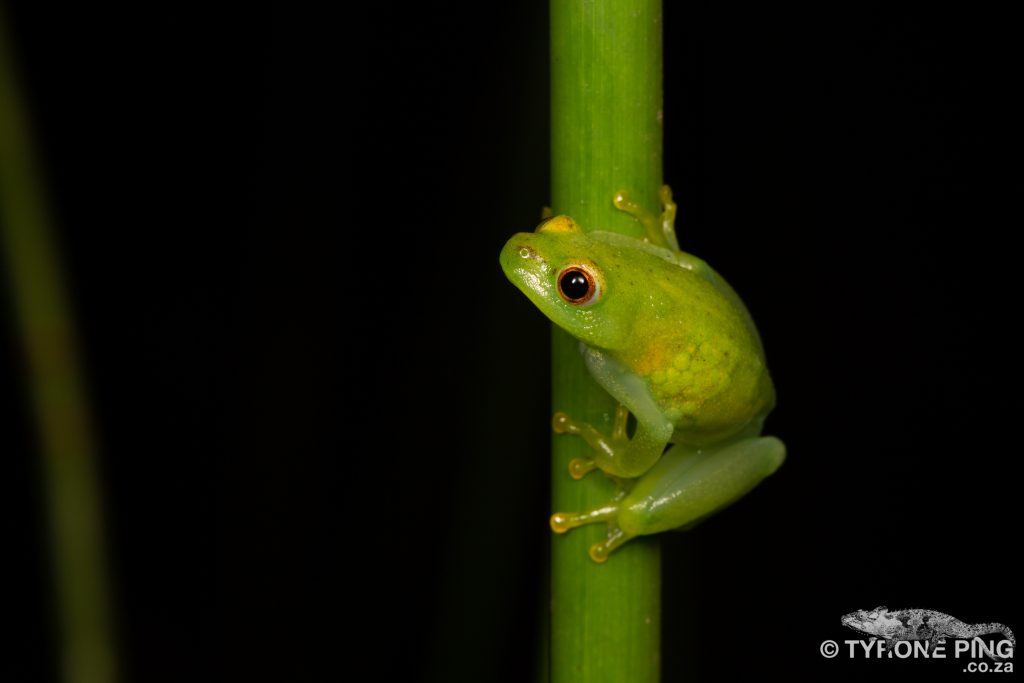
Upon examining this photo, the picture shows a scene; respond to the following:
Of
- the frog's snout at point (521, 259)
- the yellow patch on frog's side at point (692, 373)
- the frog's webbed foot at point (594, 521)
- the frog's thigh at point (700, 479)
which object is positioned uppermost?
the frog's snout at point (521, 259)

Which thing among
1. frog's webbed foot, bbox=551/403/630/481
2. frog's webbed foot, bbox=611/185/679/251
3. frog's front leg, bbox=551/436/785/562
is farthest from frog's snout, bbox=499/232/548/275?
frog's front leg, bbox=551/436/785/562

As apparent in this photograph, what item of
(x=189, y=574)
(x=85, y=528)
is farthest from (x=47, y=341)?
(x=189, y=574)

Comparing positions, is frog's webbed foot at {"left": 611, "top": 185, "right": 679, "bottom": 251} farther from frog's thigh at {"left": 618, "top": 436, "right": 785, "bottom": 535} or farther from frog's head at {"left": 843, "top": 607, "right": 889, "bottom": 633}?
frog's head at {"left": 843, "top": 607, "right": 889, "bottom": 633}

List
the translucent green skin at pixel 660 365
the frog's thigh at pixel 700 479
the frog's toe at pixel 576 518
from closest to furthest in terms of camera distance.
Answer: the frog's toe at pixel 576 518, the translucent green skin at pixel 660 365, the frog's thigh at pixel 700 479

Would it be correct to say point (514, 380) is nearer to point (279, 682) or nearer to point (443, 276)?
point (443, 276)

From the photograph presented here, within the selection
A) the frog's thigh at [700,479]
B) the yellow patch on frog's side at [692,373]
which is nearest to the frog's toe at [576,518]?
the frog's thigh at [700,479]

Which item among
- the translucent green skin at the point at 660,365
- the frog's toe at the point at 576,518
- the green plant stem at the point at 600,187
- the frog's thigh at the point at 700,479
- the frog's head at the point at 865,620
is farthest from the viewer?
the frog's head at the point at 865,620

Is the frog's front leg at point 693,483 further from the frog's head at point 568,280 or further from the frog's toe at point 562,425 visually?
the frog's head at point 568,280
